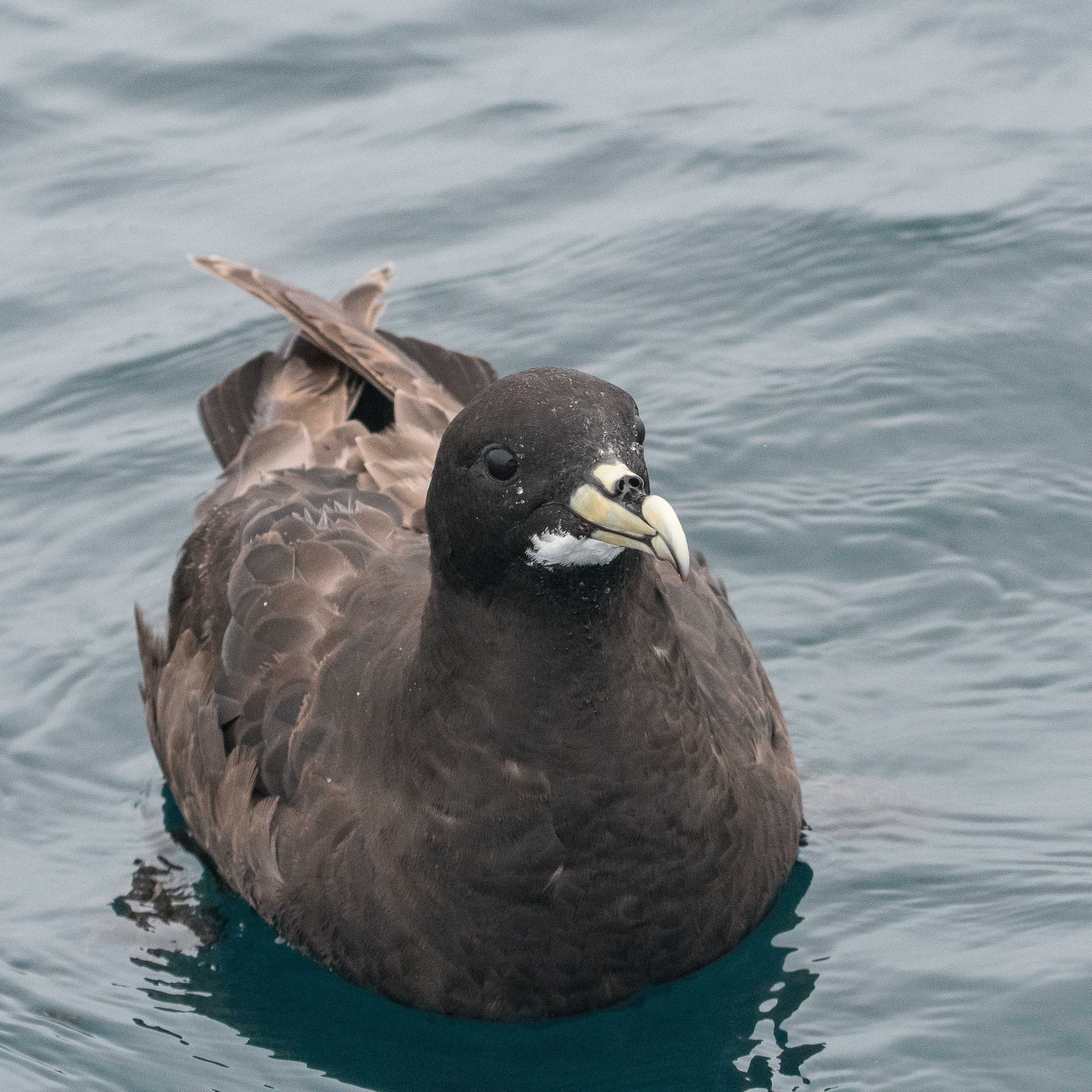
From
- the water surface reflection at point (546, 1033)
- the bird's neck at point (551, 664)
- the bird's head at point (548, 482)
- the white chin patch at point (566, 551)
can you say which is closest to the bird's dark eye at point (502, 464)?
the bird's head at point (548, 482)

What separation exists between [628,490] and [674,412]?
13.7 ft

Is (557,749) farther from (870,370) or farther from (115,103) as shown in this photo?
(115,103)

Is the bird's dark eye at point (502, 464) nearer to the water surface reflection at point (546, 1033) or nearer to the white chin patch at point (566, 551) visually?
the white chin patch at point (566, 551)

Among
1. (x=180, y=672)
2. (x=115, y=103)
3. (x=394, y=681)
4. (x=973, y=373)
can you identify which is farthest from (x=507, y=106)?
(x=394, y=681)

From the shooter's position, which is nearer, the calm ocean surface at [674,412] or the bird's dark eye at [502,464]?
the bird's dark eye at [502,464]

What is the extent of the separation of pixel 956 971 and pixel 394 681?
1.85m

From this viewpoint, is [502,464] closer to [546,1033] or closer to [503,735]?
[503,735]

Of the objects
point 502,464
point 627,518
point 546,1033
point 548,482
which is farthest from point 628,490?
point 546,1033

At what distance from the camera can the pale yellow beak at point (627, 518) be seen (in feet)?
14.5

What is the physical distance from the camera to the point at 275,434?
7.14m

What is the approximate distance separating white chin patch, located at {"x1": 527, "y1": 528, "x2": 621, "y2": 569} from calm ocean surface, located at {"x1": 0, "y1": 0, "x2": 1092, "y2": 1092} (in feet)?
4.59

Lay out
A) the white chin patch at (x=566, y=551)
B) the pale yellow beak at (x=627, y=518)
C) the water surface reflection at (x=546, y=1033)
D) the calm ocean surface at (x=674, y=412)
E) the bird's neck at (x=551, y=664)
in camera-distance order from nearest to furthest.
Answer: the pale yellow beak at (x=627, y=518) < the white chin patch at (x=566, y=551) < the bird's neck at (x=551, y=664) < the water surface reflection at (x=546, y=1033) < the calm ocean surface at (x=674, y=412)

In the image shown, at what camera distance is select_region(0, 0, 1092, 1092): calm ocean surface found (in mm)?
5598

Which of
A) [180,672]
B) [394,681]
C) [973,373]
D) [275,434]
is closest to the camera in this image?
[394,681]
